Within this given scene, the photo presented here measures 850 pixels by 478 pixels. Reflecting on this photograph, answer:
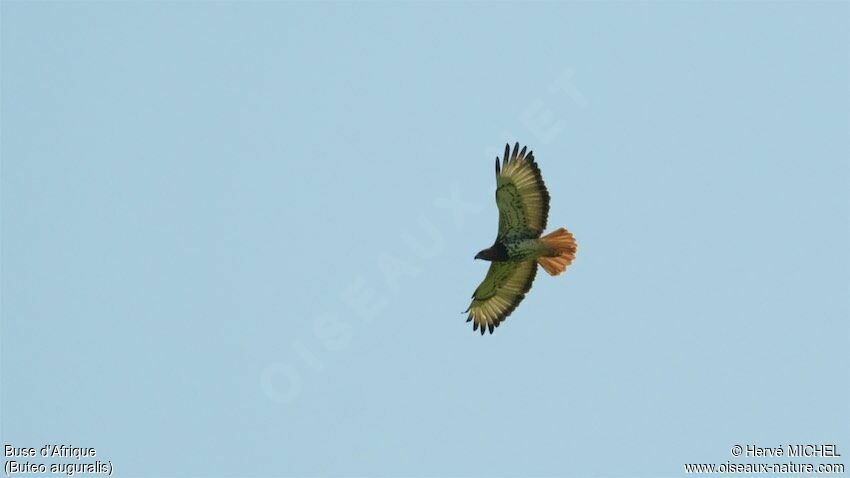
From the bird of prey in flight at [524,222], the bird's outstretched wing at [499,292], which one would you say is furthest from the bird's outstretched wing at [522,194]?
the bird's outstretched wing at [499,292]

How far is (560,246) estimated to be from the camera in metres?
17.9

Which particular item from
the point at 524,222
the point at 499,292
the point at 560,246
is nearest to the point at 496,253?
the point at 524,222

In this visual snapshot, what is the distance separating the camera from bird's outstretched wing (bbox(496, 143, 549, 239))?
1794 cm

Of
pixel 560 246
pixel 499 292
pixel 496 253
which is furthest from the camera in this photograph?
pixel 499 292

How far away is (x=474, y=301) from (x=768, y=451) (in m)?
5.56

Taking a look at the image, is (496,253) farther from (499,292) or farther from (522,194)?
(499,292)

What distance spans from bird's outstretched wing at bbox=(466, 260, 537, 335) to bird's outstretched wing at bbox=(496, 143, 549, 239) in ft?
3.31

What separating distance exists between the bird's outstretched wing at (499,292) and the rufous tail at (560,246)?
2.75 ft

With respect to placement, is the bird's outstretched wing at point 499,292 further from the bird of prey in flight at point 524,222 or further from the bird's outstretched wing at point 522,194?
the bird's outstretched wing at point 522,194

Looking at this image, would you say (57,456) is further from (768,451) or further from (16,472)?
(768,451)

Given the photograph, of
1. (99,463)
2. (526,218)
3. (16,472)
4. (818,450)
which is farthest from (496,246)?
(16,472)

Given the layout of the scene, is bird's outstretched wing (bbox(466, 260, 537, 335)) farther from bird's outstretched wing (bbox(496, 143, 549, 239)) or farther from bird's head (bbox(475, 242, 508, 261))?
bird's outstretched wing (bbox(496, 143, 549, 239))

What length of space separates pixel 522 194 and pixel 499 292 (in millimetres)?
2395

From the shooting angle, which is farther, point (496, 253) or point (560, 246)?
point (496, 253)
